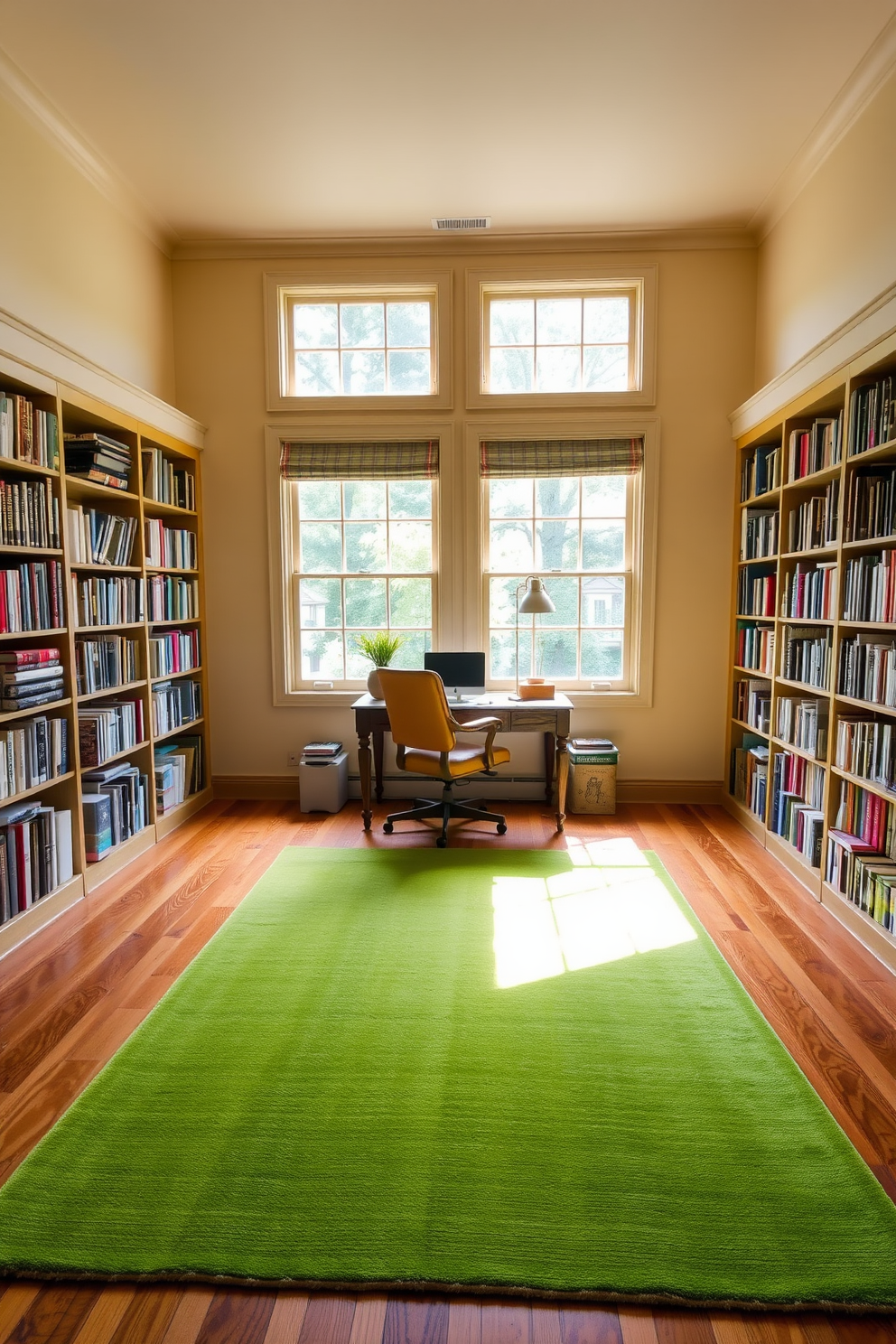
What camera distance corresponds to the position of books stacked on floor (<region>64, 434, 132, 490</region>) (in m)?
3.50

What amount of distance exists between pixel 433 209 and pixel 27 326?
2536 mm

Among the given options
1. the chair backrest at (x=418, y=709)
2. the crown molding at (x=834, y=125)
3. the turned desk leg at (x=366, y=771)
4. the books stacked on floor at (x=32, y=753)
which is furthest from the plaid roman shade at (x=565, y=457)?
the books stacked on floor at (x=32, y=753)

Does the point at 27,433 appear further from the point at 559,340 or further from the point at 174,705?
the point at 559,340

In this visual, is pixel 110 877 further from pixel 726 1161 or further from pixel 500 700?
pixel 726 1161

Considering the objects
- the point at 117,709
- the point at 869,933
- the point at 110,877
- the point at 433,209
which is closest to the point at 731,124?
the point at 433,209

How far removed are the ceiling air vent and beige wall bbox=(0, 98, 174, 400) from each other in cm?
182

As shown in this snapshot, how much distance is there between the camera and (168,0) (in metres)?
2.75

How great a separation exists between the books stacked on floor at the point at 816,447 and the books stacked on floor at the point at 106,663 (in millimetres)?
3639

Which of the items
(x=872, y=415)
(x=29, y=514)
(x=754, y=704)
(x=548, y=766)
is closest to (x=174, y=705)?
(x=29, y=514)

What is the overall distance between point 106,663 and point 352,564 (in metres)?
1.83

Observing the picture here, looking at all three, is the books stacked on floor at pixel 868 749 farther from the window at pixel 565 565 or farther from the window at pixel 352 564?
the window at pixel 352 564

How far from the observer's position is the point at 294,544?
4984mm

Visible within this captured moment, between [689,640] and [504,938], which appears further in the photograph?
[689,640]

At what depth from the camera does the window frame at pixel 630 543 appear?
187 inches
